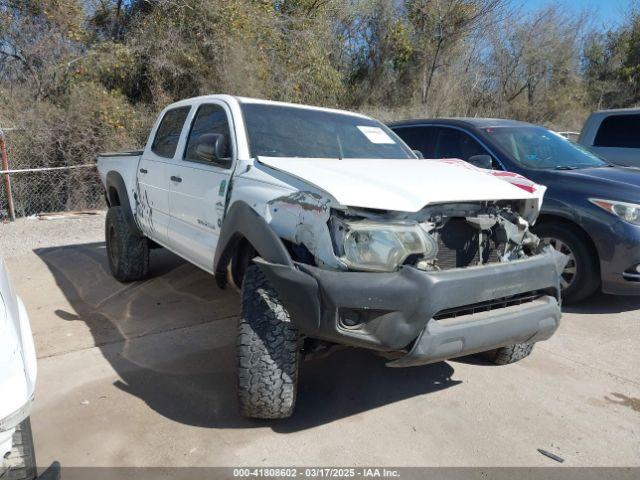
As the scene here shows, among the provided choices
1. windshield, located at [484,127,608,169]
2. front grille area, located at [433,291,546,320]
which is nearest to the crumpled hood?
front grille area, located at [433,291,546,320]

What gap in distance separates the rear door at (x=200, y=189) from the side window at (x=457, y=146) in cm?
305

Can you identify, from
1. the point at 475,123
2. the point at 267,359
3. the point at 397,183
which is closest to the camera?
the point at 267,359

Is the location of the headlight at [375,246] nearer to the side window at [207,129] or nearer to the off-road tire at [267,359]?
the off-road tire at [267,359]

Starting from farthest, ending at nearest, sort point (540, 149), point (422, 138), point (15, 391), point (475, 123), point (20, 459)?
point (422, 138), point (475, 123), point (540, 149), point (20, 459), point (15, 391)

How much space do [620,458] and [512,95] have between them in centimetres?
2407

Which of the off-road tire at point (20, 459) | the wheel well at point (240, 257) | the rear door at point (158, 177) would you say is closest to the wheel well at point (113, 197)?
the rear door at point (158, 177)

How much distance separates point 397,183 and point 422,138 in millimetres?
3934

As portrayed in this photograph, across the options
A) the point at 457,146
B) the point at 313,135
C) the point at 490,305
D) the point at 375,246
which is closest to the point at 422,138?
the point at 457,146

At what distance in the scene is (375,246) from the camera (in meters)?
2.77

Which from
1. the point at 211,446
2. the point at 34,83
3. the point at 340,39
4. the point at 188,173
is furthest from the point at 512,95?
the point at 211,446

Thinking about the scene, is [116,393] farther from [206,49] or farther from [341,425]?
[206,49]

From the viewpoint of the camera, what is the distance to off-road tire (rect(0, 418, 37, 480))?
1981 millimetres

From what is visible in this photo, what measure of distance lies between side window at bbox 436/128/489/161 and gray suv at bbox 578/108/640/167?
8.93ft

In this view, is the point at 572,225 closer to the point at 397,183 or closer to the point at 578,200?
the point at 578,200
